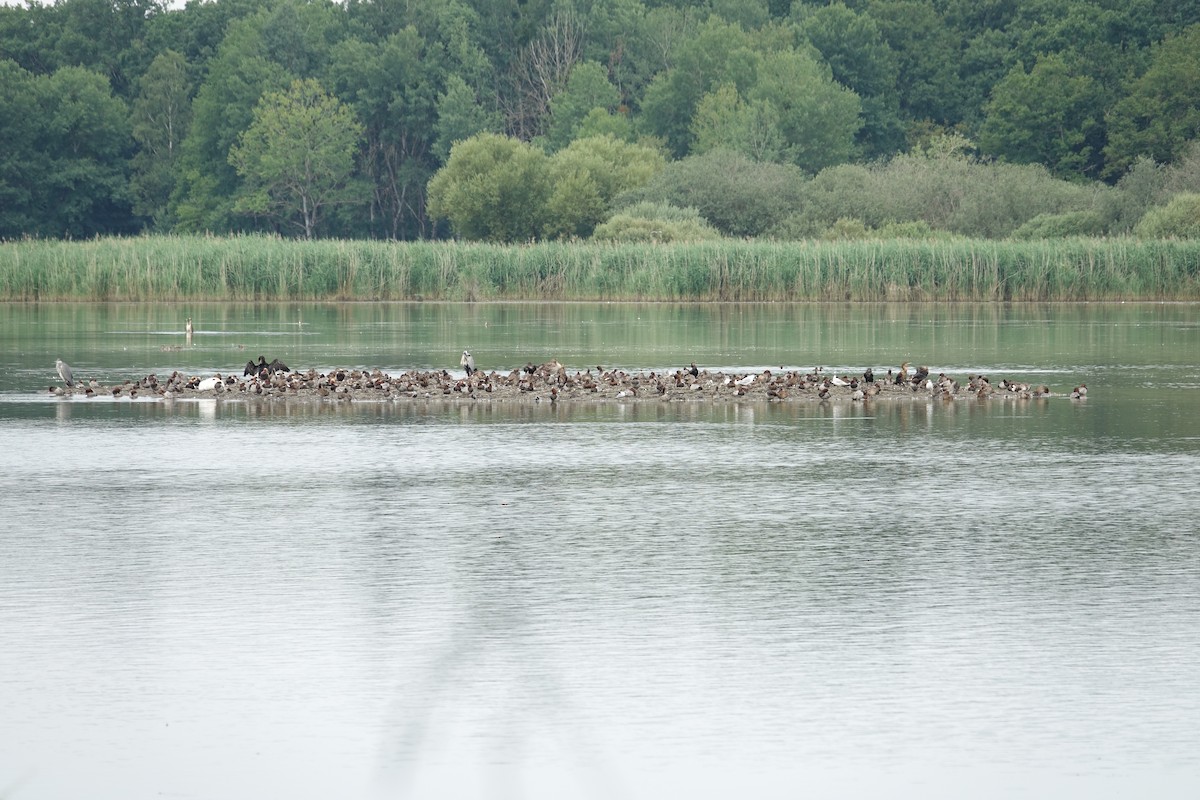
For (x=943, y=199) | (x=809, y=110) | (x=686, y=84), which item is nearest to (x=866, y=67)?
(x=686, y=84)

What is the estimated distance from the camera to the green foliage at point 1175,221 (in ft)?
222

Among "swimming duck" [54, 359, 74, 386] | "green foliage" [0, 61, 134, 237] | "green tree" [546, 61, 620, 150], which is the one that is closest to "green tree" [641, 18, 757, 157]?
"green tree" [546, 61, 620, 150]

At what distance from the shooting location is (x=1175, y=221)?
225 feet

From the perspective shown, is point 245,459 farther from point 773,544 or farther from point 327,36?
point 327,36

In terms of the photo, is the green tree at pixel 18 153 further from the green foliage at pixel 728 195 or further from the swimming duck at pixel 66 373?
the swimming duck at pixel 66 373

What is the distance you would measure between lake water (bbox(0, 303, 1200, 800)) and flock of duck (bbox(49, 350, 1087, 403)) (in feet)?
8.43

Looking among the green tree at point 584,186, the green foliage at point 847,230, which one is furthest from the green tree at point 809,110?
the green foliage at point 847,230

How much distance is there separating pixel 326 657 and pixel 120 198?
10692cm

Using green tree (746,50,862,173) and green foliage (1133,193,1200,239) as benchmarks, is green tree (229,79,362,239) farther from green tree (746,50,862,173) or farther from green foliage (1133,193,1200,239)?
green foliage (1133,193,1200,239)

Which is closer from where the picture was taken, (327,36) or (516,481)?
(516,481)

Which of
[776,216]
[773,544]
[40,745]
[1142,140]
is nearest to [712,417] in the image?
[773,544]

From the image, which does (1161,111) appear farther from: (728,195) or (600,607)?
(600,607)

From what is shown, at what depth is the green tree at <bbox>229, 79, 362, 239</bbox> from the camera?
4338 inches

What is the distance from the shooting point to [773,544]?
1321 centimetres
